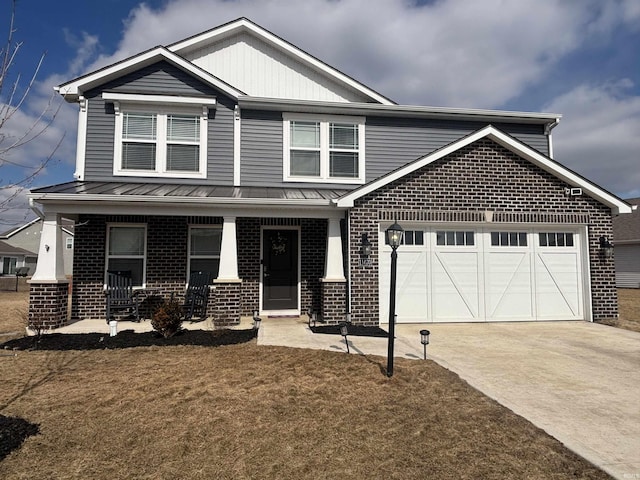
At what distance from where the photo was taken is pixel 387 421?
3.93m

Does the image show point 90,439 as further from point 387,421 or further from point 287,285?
point 287,285

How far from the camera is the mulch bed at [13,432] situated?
333 centimetres

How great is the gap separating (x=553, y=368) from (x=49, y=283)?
9355 millimetres

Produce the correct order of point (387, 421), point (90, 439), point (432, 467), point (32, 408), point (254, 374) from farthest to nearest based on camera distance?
point (254, 374) → point (32, 408) → point (387, 421) → point (90, 439) → point (432, 467)

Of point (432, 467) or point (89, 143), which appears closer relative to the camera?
point (432, 467)

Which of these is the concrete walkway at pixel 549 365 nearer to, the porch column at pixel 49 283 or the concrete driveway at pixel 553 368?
the concrete driveway at pixel 553 368

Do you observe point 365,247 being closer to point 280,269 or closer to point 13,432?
point 280,269

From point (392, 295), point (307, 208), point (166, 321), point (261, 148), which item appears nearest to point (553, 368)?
point (392, 295)

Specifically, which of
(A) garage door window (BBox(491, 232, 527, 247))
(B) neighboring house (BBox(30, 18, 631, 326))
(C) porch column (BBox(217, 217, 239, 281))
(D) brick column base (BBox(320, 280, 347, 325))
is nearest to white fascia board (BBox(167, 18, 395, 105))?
(B) neighboring house (BBox(30, 18, 631, 326))

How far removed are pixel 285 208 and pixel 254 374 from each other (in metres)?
4.44

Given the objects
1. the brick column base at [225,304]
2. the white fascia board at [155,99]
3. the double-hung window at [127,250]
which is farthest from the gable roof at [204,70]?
the brick column base at [225,304]

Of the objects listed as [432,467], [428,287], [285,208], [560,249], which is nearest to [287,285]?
[285,208]

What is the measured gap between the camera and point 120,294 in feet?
30.1

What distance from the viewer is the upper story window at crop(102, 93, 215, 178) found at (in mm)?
10094
